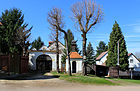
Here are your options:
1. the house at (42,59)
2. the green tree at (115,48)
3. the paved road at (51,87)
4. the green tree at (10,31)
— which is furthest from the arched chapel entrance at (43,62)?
the paved road at (51,87)

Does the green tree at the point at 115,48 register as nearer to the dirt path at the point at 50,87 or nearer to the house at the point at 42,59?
the house at the point at 42,59

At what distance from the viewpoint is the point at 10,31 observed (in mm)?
34094

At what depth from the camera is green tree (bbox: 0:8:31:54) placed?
33806 mm

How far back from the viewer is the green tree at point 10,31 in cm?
3381

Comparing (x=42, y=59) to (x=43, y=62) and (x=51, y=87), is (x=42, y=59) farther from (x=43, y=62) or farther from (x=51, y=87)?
(x=51, y=87)

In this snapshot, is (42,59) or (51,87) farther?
(42,59)

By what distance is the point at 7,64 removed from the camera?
729 inches

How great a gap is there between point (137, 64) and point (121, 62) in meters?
18.5

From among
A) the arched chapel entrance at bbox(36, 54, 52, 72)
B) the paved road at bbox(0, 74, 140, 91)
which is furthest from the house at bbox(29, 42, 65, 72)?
the paved road at bbox(0, 74, 140, 91)

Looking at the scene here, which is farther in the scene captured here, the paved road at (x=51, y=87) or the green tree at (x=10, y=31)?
the green tree at (x=10, y=31)

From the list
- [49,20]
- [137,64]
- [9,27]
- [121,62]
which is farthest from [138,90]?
[137,64]

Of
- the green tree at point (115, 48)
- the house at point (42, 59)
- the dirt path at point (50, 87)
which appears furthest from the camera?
the house at point (42, 59)

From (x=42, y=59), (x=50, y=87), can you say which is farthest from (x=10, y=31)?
(x=50, y=87)

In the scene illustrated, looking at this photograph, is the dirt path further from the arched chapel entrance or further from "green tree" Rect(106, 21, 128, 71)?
the arched chapel entrance
